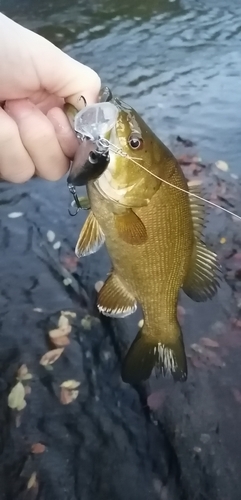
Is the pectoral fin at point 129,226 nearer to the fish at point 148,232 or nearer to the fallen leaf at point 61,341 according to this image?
the fish at point 148,232

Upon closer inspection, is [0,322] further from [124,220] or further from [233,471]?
[124,220]

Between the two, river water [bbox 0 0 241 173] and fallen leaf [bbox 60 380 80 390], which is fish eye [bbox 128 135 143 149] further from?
river water [bbox 0 0 241 173]

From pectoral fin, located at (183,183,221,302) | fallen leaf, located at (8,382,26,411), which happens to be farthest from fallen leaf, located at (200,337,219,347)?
pectoral fin, located at (183,183,221,302)

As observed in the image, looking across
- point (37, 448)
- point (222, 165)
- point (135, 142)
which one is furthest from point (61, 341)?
point (222, 165)

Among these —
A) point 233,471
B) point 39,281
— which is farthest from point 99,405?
point 39,281

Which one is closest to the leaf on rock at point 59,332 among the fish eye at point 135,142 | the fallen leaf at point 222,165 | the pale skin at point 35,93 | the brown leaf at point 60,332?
the brown leaf at point 60,332
